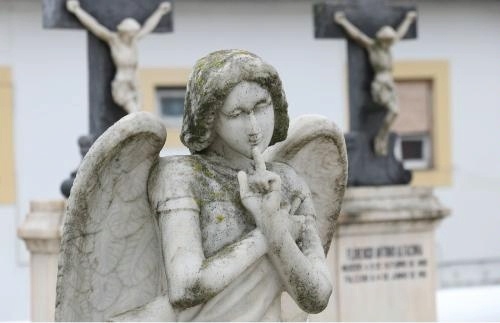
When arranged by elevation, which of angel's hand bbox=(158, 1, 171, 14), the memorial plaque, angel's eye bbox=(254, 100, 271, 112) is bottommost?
the memorial plaque

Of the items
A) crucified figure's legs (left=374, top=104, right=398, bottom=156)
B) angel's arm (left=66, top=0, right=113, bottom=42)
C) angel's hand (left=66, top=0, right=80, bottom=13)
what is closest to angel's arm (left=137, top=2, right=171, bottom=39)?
angel's arm (left=66, top=0, right=113, bottom=42)

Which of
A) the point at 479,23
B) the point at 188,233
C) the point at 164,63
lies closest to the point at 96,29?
the point at 164,63

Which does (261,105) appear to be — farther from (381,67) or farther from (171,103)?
(171,103)

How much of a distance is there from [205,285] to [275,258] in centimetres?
21

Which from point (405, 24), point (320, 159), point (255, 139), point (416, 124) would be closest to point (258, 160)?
point (255, 139)

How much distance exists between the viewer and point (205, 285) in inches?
124

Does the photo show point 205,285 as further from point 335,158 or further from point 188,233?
point 335,158

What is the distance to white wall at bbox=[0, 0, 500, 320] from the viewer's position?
11.3 metres

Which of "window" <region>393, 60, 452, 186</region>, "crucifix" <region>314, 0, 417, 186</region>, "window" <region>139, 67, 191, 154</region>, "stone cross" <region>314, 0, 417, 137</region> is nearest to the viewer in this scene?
"crucifix" <region>314, 0, 417, 186</region>

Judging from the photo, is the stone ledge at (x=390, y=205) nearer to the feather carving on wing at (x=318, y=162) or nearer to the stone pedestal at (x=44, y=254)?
the stone pedestal at (x=44, y=254)

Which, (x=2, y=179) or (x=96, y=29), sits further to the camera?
(x=2, y=179)

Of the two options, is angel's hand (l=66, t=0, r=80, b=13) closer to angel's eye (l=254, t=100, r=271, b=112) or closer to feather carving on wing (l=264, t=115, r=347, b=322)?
feather carving on wing (l=264, t=115, r=347, b=322)

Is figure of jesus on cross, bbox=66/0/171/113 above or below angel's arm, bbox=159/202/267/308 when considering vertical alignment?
above

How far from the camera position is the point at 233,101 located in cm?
328
